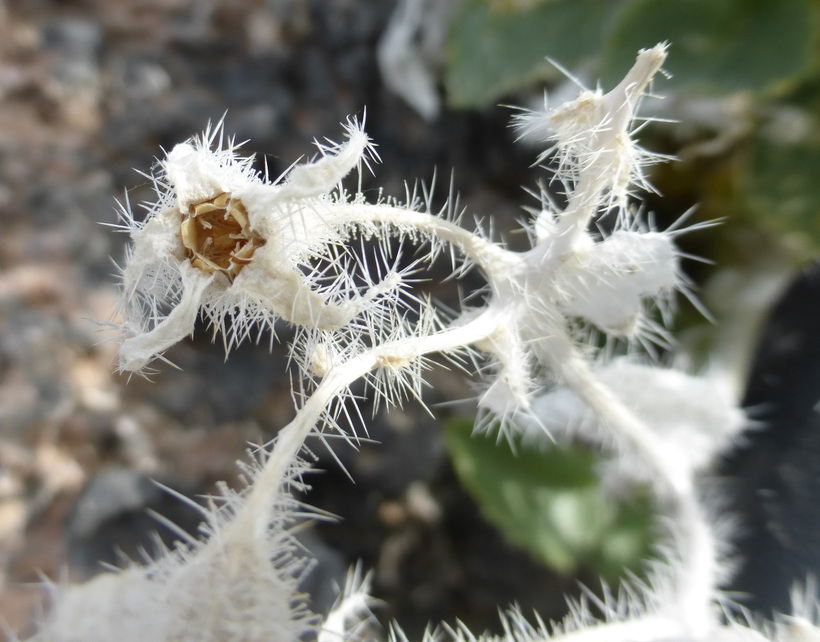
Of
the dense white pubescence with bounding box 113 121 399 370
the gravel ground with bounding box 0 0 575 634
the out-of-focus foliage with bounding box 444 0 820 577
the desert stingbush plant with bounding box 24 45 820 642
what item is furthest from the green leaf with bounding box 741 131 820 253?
the dense white pubescence with bounding box 113 121 399 370

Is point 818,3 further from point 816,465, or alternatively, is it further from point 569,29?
point 816,465

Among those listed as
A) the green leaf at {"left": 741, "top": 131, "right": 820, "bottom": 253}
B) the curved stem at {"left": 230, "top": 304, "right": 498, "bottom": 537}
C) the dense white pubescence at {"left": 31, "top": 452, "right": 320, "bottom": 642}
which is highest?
the green leaf at {"left": 741, "top": 131, "right": 820, "bottom": 253}

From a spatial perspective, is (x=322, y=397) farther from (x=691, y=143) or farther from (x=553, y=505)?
(x=691, y=143)

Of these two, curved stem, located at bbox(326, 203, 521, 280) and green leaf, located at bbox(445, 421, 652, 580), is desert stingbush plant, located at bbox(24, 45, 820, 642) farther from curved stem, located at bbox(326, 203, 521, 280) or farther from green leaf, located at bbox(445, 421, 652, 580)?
green leaf, located at bbox(445, 421, 652, 580)

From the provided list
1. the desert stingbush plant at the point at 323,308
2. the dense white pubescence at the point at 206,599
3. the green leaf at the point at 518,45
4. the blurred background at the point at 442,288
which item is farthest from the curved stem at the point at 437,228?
the green leaf at the point at 518,45

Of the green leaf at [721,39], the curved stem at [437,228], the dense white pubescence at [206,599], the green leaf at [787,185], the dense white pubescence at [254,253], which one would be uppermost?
the green leaf at [721,39]

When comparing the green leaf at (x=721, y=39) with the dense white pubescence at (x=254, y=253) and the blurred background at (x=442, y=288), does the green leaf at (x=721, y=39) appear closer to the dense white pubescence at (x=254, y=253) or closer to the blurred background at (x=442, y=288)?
the blurred background at (x=442, y=288)
